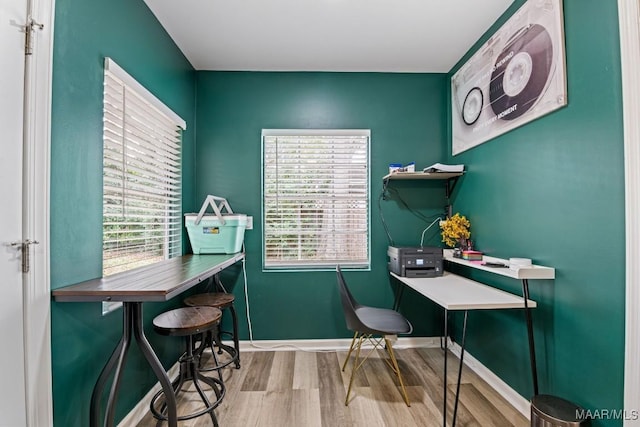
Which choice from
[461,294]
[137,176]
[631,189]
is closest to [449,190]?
[461,294]

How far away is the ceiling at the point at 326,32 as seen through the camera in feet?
6.34

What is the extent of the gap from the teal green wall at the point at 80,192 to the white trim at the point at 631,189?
238cm

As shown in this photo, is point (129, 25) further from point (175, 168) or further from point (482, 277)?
point (482, 277)

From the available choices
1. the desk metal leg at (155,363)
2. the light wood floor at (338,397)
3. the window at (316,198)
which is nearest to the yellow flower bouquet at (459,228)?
the window at (316,198)

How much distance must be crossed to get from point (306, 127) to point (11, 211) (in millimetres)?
2154

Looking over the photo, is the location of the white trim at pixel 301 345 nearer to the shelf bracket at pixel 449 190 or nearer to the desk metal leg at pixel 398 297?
the desk metal leg at pixel 398 297

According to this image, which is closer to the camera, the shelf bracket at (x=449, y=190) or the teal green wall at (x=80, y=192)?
the teal green wall at (x=80, y=192)

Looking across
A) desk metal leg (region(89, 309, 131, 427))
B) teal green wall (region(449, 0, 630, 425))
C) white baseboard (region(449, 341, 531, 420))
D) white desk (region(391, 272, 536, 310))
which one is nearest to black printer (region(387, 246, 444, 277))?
white desk (region(391, 272, 536, 310))

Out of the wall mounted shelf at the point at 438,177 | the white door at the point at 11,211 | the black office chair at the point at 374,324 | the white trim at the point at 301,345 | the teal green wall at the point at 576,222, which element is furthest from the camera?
the white trim at the point at 301,345

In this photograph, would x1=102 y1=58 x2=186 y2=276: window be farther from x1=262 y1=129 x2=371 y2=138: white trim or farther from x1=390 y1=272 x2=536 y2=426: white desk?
x1=390 y1=272 x2=536 y2=426: white desk

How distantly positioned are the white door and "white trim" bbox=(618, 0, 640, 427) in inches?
94.1

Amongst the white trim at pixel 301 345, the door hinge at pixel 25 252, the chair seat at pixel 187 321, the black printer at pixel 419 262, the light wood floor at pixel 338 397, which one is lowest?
the light wood floor at pixel 338 397

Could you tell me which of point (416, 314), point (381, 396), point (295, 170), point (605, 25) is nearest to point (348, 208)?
point (295, 170)

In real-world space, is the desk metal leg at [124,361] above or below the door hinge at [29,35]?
below
